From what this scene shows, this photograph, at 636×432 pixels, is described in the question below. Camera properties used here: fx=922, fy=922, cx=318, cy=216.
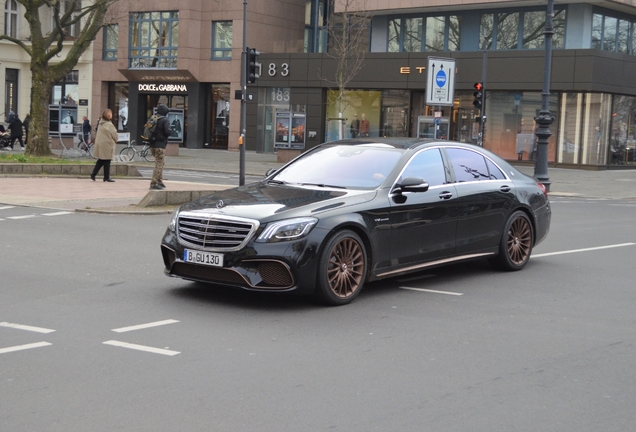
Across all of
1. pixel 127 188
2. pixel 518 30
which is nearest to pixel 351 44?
pixel 518 30

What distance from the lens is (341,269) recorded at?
8305mm

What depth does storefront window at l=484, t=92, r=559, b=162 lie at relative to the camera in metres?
41.7

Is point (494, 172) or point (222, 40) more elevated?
point (222, 40)

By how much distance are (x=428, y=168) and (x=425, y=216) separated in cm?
63

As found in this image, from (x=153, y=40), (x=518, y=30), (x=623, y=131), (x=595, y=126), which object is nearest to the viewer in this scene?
(x=595, y=126)

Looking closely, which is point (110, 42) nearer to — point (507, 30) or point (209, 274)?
point (507, 30)

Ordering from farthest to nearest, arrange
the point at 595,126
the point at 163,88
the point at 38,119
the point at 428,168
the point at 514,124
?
the point at 163,88 → the point at 514,124 → the point at 595,126 → the point at 38,119 → the point at 428,168

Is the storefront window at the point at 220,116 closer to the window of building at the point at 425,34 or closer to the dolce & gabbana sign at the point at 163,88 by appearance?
the dolce & gabbana sign at the point at 163,88

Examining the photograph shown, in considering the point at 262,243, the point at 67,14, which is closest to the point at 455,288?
the point at 262,243

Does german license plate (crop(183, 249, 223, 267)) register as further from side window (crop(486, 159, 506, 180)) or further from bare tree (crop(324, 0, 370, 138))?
bare tree (crop(324, 0, 370, 138))

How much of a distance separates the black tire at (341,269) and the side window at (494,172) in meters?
2.62

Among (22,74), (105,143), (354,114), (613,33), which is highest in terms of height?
(613,33)

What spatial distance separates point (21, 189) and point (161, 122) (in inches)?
132

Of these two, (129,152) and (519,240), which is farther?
(129,152)
